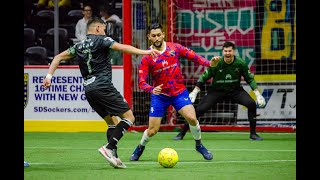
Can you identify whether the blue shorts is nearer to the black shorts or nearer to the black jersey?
the black shorts

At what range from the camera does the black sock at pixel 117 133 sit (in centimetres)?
1116

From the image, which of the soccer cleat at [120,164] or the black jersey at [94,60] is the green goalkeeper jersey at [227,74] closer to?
the black jersey at [94,60]

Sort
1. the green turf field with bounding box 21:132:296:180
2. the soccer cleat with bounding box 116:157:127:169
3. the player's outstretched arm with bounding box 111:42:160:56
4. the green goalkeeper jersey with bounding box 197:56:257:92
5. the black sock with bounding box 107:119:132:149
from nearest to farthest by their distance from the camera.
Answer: the green turf field with bounding box 21:132:296:180 → the player's outstretched arm with bounding box 111:42:160:56 → the soccer cleat with bounding box 116:157:127:169 → the black sock with bounding box 107:119:132:149 → the green goalkeeper jersey with bounding box 197:56:257:92

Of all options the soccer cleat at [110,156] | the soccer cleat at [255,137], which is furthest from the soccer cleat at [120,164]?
the soccer cleat at [255,137]

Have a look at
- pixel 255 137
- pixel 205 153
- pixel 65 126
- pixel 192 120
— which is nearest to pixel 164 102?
pixel 192 120

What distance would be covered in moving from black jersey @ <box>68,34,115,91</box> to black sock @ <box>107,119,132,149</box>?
1.87ft

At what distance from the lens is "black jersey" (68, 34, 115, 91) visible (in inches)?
449

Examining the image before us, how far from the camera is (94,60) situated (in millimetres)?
11461

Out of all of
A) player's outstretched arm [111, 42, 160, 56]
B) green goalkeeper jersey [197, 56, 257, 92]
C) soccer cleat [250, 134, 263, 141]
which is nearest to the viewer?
player's outstretched arm [111, 42, 160, 56]

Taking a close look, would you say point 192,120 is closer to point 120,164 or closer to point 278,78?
point 120,164

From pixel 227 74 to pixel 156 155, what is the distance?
3.68 m

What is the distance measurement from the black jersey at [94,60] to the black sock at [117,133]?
569 millimetres

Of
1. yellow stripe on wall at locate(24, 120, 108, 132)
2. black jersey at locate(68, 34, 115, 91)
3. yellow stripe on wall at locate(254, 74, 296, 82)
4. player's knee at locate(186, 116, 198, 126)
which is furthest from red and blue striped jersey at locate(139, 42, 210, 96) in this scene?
yellow stripe on wall at locate(254, 74, 296, 82)
